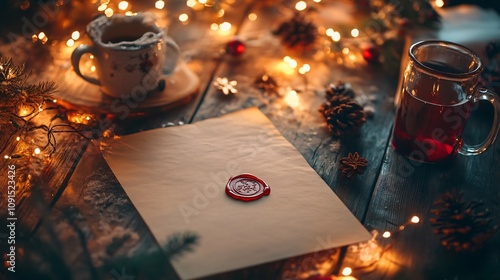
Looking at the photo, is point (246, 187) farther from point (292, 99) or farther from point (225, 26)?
point (225, 26)

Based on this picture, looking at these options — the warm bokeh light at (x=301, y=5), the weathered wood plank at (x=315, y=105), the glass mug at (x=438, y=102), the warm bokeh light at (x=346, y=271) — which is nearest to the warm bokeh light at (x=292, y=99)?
the weathered wood plank at (x=315, y=105)

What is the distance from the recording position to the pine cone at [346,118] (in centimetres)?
102

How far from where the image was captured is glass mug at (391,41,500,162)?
901mm

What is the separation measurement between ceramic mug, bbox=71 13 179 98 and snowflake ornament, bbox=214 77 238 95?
119 millimetres

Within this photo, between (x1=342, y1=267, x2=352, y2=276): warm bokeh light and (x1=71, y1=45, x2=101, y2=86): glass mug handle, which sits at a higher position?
(x1=71, y1=45, x2=101, y2=86): glass mug handle

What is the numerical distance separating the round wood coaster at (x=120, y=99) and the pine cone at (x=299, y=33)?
0.93ft

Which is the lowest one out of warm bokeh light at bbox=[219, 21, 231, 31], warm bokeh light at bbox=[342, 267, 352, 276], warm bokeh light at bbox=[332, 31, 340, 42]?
warm bokeh light at bbox=[342, 267, 352, 276]

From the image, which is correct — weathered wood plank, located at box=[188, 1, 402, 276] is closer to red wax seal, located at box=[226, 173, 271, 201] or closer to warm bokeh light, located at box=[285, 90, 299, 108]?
warm bokeh light, located at box=[285, 90, 299, 108]

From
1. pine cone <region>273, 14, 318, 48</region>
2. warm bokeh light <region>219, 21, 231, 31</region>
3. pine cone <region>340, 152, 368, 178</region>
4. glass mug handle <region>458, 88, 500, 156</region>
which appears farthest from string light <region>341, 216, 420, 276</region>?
warm bokeh light <region>219, 21, 231, 31</region>

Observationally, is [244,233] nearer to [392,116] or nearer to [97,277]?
[97,277]

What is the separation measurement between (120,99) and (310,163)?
1.33 feet

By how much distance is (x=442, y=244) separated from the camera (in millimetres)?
812

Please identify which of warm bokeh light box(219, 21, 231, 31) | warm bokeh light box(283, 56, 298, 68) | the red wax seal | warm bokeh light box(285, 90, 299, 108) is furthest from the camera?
warm bokeh light box(219, 21, 231, 31)

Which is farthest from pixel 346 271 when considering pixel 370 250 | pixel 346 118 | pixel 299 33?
pixel 299 33
